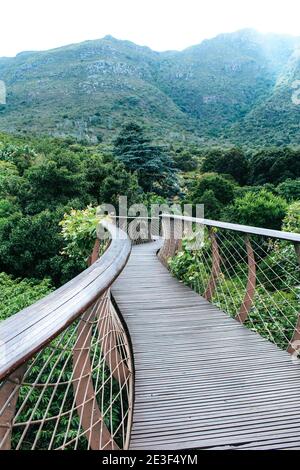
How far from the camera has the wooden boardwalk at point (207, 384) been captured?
5.53 ft

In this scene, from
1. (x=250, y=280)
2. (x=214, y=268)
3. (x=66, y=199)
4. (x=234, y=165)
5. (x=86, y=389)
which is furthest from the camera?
(x=234, y=165)

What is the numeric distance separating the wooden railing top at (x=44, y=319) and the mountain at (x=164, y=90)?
42663 millimetres

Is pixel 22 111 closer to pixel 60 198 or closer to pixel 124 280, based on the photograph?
pixel 60 198

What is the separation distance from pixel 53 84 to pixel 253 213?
53.7 m

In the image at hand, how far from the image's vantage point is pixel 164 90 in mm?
69250

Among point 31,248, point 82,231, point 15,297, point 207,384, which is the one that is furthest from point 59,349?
point 31,248

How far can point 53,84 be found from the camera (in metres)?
59.3

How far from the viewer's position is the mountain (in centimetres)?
4716

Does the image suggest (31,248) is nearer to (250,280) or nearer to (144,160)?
(250,280)

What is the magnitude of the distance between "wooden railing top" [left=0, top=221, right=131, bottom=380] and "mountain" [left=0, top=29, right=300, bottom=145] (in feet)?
140

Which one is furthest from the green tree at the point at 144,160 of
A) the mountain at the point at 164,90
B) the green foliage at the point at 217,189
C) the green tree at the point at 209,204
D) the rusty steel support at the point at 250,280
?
the rusty steel support at the point at 250,280

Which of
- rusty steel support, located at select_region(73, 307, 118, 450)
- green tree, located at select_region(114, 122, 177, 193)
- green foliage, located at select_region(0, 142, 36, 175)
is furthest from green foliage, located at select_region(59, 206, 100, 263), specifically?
green tree, located at select_region(114, 122, 177, 193)

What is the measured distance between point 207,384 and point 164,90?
239ft

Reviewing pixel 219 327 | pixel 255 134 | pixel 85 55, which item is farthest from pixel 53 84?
pixel 219 327
